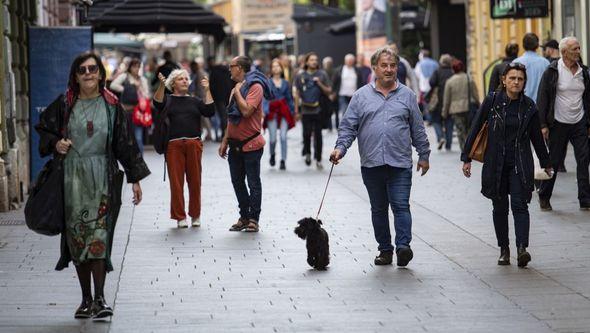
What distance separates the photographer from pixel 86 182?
353 inches

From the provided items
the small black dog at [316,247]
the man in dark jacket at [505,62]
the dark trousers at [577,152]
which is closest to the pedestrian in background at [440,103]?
the man in dark jacket at [505,62]

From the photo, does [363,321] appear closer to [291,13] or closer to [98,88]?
[98,88]

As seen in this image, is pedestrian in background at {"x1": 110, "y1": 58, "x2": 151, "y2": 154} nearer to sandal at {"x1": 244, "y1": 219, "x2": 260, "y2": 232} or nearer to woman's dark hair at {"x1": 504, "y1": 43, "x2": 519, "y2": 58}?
woman's dark hair at {"x1": 504, "y1": 43, "x2": 519, "y2": 58}

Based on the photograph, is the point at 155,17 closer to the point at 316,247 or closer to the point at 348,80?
the point at 348,80

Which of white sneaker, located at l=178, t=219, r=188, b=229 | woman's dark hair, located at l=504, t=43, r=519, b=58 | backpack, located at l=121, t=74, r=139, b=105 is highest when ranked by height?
woman's dark hair, located at l=504, t=43, r=519, b=58

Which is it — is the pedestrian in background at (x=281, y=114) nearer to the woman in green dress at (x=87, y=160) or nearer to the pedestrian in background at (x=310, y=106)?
the pedestrian in background at (x=310, y=106)

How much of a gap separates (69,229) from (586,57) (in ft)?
55.7

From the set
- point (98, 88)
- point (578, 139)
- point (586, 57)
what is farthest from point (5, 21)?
point (586, 57)

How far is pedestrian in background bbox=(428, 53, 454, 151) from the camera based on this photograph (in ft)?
82.2

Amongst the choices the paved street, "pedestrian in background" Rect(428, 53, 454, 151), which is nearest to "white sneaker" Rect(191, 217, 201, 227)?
the paved street

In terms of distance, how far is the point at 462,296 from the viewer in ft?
31.6

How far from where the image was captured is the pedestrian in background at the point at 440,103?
25047 mm

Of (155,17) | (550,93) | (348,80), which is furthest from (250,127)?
(348,80)

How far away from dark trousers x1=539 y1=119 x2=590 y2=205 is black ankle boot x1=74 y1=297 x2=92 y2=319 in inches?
273
